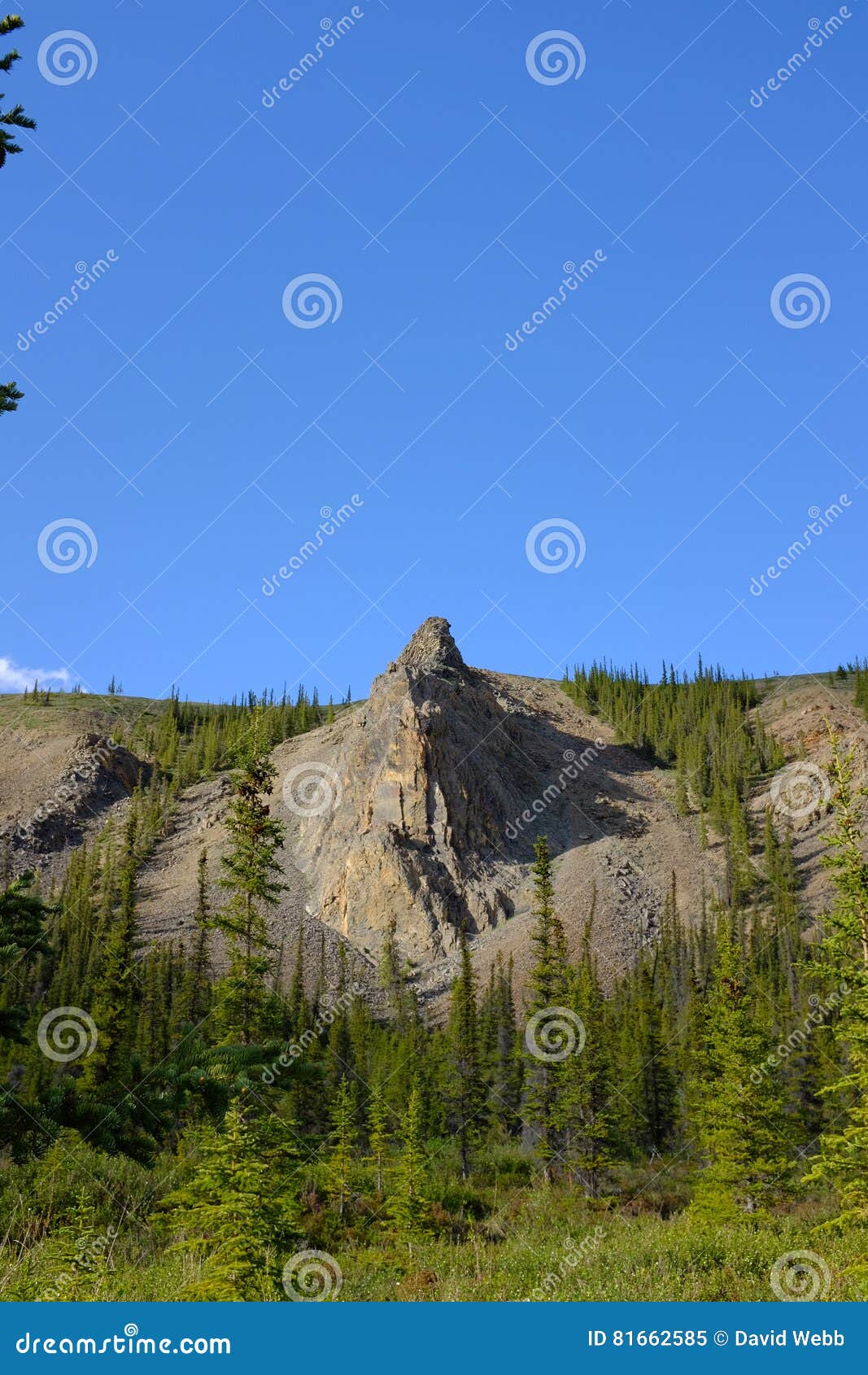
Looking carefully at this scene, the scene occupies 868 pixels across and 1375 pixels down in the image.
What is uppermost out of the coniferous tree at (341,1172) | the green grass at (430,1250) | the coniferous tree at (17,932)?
the coniferous tree at (17,932)

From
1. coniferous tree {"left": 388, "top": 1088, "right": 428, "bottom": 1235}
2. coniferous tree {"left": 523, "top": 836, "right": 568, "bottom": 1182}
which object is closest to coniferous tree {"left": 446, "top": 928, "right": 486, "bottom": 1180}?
coniferous tree {"left": 523, "top": 836, "right": 568, "bottom": 1182}

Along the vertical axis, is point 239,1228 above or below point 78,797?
below

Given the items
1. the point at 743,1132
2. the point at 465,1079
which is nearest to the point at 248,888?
the point at 743,1132

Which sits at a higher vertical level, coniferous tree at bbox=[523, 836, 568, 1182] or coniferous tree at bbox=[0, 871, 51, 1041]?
coniferous tree at bbox=[523, 836, 568, 1182]

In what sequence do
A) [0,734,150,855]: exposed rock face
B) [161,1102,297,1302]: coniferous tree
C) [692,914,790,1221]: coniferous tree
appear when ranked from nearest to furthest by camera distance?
[161,1102,297,1302]: coniferous tree, [692,914,790,1221]: coniferous tree, [0,734,150,855]: exposed rock face

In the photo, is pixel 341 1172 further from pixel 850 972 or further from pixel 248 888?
pixel 850 972

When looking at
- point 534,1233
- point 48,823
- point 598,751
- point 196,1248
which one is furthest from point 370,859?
point 196,1248

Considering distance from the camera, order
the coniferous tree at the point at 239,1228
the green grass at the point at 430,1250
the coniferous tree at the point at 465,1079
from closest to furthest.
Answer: the green grass at the point at 430,1250 < the coniferous tree at the point at 239,1228 < the coniferous tree at the point at 465,1079

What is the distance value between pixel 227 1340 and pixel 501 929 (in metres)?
100

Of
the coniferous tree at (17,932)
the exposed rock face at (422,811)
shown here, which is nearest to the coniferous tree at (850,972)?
the coniferous tree at (17,932)

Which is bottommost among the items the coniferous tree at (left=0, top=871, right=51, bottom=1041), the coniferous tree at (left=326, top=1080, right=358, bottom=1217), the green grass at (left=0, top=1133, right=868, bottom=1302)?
the green grass at (left=0, top=1133, right=868, bottom=1302)

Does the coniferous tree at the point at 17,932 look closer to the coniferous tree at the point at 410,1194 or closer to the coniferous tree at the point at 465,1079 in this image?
the coniferous tree at the point at 410,1194

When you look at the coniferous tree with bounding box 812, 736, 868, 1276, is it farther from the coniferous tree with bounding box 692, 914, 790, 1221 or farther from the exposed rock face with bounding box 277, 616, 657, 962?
the exposed rock face with bounding box 277, 616, 657, 962

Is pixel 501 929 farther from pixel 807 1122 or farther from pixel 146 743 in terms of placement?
pixel 146 743
